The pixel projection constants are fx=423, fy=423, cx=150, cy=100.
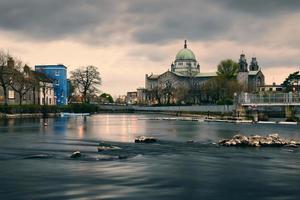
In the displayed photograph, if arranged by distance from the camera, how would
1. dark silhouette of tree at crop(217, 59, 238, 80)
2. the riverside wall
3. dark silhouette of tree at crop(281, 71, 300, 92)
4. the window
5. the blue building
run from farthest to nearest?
dark silhouette of tree at crop(217, 59, 238, 80)
dark silhouette of tree at crop(281, 71, 300, 92)
the blue building
the riverside wall
the window

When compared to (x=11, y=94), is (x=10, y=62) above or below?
above

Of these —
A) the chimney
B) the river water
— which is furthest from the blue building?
the river water

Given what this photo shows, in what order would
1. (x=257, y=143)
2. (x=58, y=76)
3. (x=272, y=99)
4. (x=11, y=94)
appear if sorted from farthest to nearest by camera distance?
(x=58, y=76), (x=11, y=94), (x=272, y=99), (x=257, y=143)

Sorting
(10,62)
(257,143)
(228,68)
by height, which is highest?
(228,68)

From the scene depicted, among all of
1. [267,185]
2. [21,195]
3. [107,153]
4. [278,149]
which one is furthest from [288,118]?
[21,195]

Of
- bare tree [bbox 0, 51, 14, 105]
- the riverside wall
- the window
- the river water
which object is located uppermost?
bare tree [bbox 0, 51, 14, 105]

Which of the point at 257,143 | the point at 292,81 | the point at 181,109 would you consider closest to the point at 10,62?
the point at 181,109

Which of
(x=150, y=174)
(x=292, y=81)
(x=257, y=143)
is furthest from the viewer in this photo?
(x=292, y=81)

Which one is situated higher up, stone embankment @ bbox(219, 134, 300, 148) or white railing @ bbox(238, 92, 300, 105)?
white railing @ bbox(238, 92, 300, 105)

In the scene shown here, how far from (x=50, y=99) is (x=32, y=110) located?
3403 cm

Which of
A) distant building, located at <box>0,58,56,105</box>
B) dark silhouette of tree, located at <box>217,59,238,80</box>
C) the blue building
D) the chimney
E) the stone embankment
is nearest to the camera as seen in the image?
the stone embankment

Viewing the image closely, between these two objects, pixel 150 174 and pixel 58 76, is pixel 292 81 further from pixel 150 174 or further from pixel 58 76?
pixel 150 174

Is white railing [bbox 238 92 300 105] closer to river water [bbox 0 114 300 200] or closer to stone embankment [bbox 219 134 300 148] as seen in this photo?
stone embankment [bbox 219 134 300 148]

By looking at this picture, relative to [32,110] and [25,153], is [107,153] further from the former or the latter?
[32,110]
